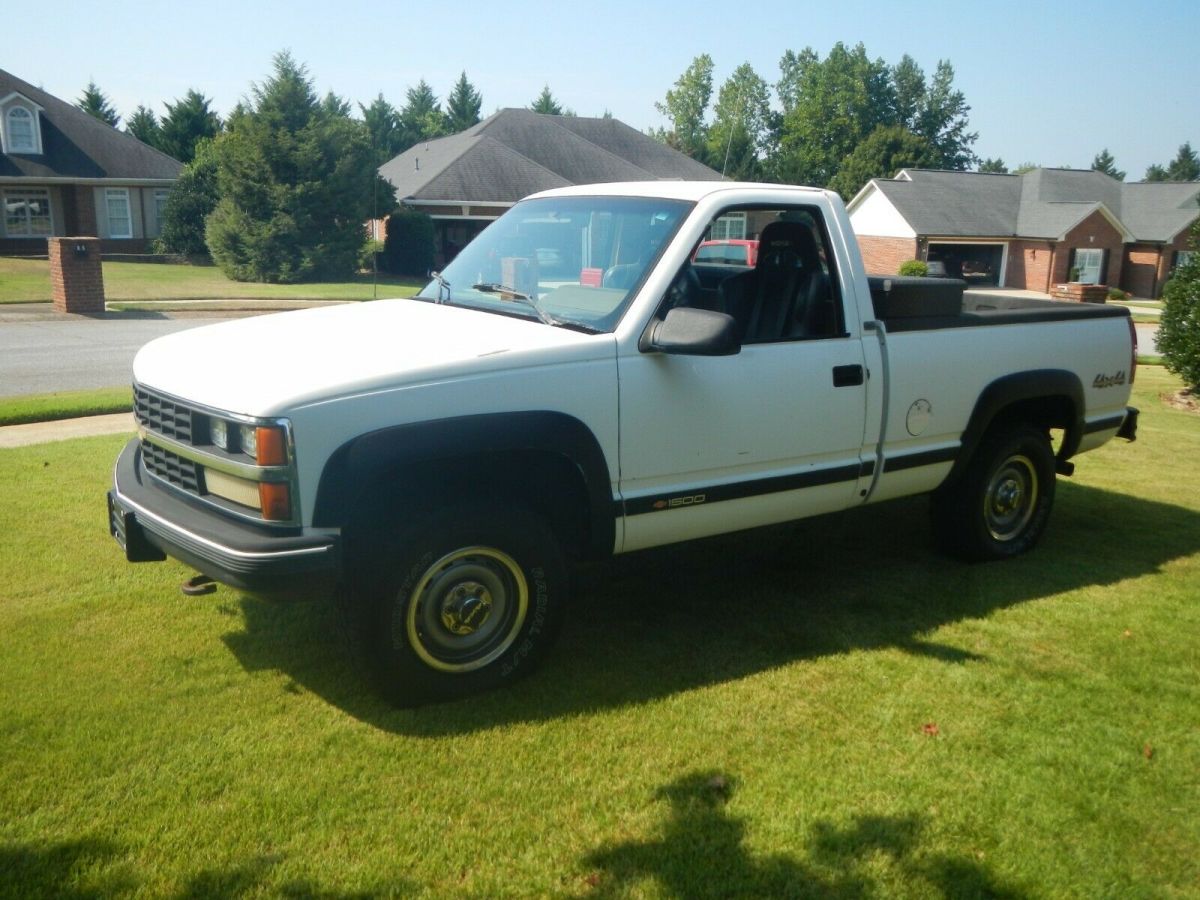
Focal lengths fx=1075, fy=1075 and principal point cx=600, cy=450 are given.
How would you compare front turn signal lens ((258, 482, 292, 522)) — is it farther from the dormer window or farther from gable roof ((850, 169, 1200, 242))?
gable roof ((850, 169, 1200, 242))

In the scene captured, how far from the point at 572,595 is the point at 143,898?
3060 millimetres

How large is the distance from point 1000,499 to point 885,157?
77808mm

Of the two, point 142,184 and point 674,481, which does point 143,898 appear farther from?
point 142,184

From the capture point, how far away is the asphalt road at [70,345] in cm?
1373

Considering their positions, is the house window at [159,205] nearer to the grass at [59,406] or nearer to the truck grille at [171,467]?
the grass at [59,406]

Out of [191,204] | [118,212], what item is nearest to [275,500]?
[191,204]

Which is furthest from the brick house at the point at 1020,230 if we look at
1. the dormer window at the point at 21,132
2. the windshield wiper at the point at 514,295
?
the windshield wiper at the point at 514,295

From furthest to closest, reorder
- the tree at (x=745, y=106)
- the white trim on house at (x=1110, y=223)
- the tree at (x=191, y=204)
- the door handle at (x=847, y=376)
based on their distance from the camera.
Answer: the tree at (x=745, y=106) → the white trim on house at (x=1110, y=223) → the tree at (x=191, y=204) → the door handle at (x=847, y=376)

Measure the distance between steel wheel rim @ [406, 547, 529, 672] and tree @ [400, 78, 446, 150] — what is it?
83.6 m

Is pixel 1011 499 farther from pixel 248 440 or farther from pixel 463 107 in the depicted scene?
pixel 463 107

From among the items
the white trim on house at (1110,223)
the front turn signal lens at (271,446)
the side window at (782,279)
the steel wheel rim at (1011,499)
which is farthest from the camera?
the white trim on house at (1110,223)

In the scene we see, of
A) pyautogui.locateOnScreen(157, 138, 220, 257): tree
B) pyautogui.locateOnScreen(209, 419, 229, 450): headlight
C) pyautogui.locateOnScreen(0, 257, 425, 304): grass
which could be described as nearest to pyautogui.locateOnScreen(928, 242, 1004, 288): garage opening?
pyautogui.locateOnScreen(0, 257, 425, 304): grass

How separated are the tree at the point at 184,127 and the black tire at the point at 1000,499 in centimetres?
5772

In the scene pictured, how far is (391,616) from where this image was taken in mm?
4363
